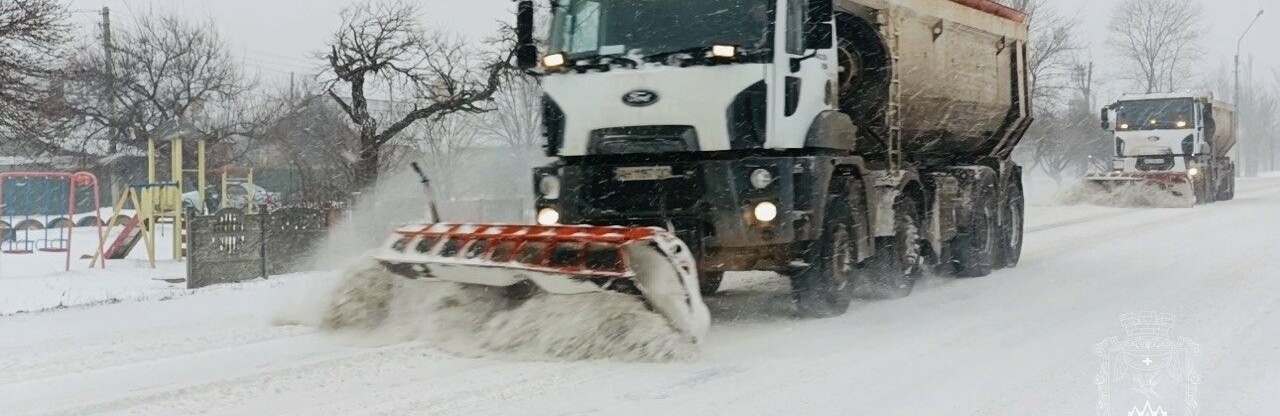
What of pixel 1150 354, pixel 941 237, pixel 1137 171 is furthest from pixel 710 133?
pixel 1137 171

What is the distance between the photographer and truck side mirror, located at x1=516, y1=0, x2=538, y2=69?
29.6ft

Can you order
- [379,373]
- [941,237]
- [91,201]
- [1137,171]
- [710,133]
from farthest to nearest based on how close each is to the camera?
1. [91,201]
2. [1137,171]
3. [941,237]
4. [710,133]
5. [379,373]

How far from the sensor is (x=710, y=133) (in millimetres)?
8172

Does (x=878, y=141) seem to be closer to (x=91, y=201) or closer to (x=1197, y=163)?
(x=1197, y=163)

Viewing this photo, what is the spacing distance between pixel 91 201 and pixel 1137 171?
36.9 m

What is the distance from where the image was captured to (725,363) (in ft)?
22.9

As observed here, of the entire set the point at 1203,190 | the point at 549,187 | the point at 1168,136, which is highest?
the point at 1168,136

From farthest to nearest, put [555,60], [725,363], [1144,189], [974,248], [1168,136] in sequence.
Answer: [1168,136]
[1144,189]
[974,248]
[555,60]
[725,363]

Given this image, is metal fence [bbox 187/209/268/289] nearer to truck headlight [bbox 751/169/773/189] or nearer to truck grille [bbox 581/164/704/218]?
truck grille [bbox 581/164/704/218]

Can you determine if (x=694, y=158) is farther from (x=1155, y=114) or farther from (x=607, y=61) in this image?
(x=1155, y=114)

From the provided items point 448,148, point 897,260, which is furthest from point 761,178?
point 448,148

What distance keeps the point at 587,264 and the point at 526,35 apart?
2.72 m

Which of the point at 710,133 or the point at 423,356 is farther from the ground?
the point at 710,133

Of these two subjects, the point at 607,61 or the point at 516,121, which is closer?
the point at 607,61
